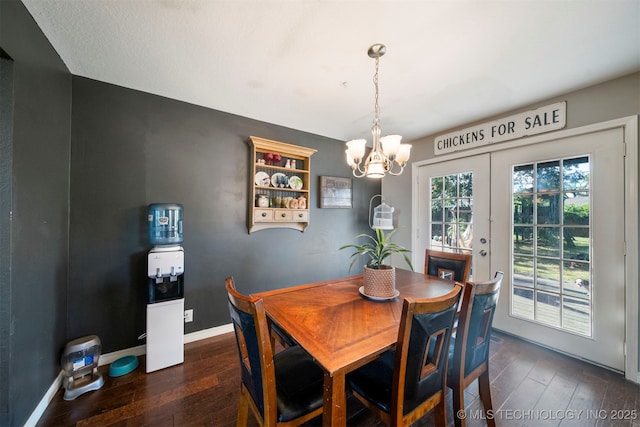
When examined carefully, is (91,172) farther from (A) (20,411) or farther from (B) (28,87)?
(A) (20,411)

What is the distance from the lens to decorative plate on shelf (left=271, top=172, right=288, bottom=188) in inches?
113

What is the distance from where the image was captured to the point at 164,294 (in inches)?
79.7

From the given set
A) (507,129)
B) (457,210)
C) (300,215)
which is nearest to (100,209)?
(300,215)

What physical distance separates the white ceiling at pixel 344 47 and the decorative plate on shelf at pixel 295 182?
94 cm

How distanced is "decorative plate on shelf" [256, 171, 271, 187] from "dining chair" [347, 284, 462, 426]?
2.17 metres

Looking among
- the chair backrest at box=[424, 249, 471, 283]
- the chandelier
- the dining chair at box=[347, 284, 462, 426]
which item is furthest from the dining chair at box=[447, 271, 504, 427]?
the chandelier

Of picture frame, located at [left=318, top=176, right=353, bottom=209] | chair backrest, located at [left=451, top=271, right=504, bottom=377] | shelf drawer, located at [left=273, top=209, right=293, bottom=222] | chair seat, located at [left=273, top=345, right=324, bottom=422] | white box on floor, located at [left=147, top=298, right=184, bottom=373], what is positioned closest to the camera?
chair seat, located at [left=273, top=345, right=324, bottom=422]

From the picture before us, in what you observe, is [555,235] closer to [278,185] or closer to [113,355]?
[278,185]

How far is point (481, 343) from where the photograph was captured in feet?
4.47

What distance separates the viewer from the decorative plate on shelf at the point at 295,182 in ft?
9.91

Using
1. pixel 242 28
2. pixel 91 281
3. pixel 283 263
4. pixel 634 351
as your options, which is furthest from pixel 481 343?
pixel 91 281

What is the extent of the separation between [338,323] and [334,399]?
1.17 ft

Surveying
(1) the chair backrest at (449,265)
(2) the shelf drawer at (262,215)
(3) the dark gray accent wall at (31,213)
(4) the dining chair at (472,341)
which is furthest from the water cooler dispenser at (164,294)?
(1) the chair backrest at (449,265)

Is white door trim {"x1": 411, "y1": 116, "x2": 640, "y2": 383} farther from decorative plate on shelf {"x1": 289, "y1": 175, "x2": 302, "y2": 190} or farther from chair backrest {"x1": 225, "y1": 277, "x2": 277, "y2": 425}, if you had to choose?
decorative plate on shelf {"x1": 289, "y1": 175, "x2": 302, "y2": 190}
